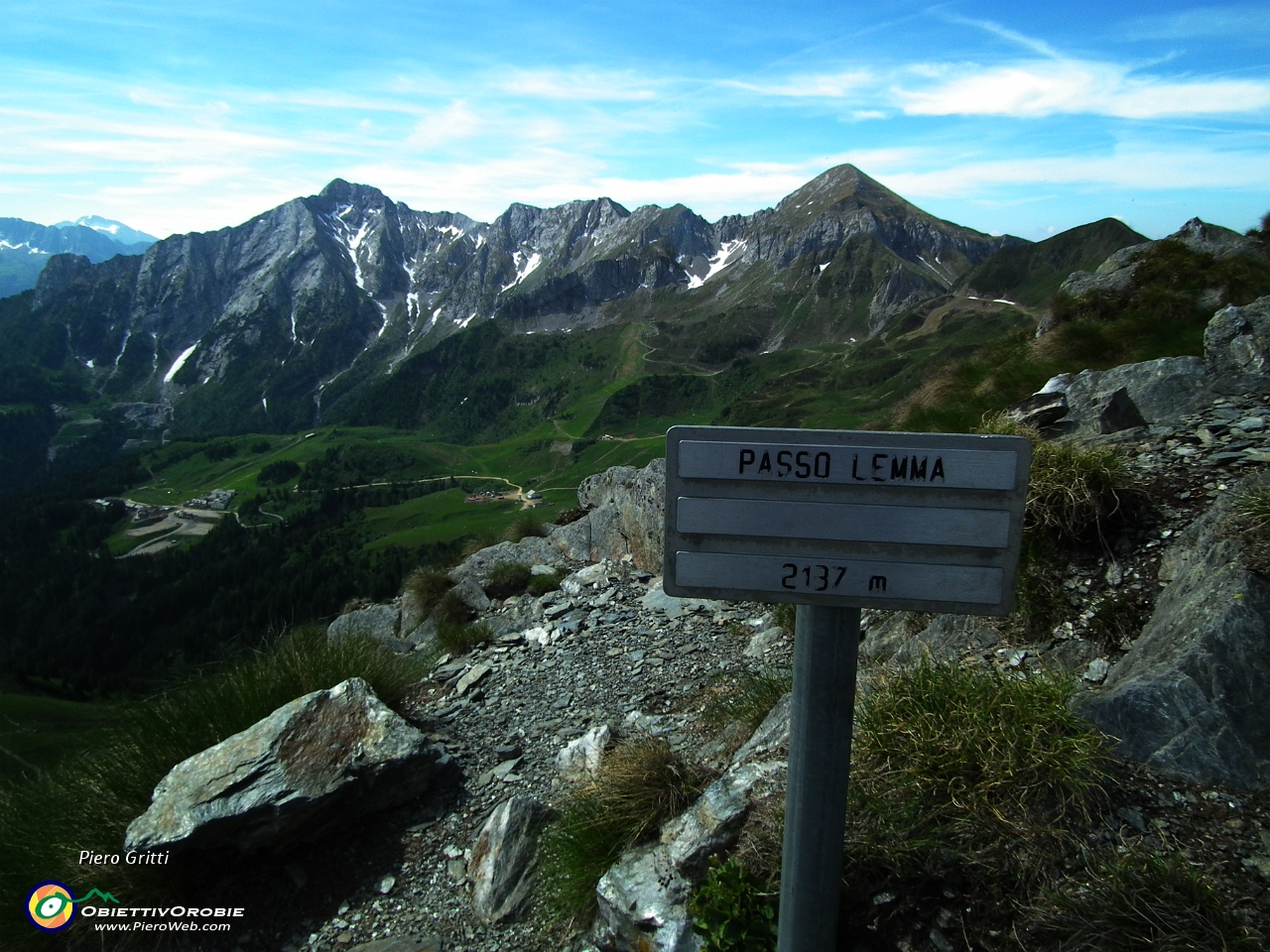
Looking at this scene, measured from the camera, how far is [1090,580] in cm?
651

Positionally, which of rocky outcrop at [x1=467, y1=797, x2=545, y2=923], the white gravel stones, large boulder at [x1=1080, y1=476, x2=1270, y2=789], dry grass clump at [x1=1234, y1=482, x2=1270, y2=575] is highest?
dry grass clump at [x1=1234, y1=482, x2=1270, y2=575]

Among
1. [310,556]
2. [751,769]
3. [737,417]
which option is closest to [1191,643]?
[751,769]

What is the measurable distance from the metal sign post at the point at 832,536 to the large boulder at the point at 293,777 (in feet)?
16.7

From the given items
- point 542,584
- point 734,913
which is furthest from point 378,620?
point 734,913

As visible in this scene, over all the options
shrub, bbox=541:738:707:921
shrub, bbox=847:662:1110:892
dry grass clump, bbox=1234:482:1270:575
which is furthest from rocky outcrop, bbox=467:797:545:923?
dry grass clump, bbox=1234:482:1270:575

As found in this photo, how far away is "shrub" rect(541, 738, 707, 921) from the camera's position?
5301mm

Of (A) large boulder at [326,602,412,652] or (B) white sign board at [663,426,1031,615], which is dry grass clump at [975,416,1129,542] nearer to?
(B) white sign board at [663,426,1031,615]

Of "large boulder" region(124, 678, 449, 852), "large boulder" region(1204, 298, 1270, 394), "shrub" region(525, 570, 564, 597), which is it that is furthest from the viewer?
"shrub" region(525, 570, 564, 597)

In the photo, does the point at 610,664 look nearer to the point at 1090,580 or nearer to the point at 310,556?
the point at 1090,580

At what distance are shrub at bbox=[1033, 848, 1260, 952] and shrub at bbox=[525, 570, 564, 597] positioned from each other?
1265 centimetres

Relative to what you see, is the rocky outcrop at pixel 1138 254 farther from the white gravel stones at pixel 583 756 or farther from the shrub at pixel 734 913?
the shrub at pixel 734 913

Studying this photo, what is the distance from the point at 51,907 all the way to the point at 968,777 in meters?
7.78

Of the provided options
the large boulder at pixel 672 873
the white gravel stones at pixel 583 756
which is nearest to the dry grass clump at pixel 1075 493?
the large boulder at pixel 672 873

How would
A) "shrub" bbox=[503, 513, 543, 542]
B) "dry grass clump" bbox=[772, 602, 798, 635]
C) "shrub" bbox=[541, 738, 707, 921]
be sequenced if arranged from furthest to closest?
"shrub" bbox=[503, 513, 543, 542], "dry grass clump" bbox=[772, 602, 798, 635], "shrub" bbox=[541, 738, 707, 921]
